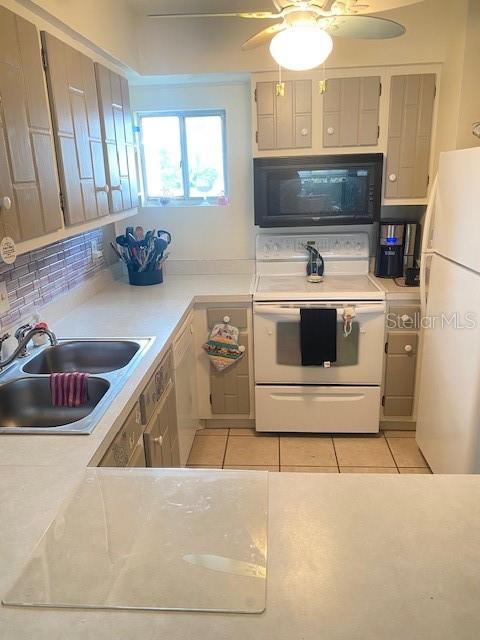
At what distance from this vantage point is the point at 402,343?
9.44 feet

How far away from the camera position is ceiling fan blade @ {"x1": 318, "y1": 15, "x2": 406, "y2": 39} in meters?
1.69

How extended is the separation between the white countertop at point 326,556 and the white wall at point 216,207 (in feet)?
7.28

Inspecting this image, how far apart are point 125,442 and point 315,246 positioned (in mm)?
2122

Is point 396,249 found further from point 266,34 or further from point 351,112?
point 266,34

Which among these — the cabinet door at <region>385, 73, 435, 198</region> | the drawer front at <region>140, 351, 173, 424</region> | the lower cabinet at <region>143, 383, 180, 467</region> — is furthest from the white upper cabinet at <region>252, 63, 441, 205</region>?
the lower cabinet at <region>143, 383, 180, 467</region>

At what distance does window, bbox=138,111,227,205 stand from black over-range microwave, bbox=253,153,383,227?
49 centimetres

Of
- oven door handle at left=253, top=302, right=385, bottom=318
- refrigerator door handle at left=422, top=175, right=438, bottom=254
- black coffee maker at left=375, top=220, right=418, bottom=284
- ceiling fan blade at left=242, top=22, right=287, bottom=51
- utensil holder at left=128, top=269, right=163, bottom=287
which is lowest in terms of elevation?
oven door handle at left=253, top=302, right=385, bottom=318

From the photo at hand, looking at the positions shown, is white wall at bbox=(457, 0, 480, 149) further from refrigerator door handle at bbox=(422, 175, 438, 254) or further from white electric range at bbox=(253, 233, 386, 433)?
white electric range at bbox=(253, 233, 386, 433)

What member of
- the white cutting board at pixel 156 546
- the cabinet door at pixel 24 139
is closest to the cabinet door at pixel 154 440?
the white cutting board at pixel 156 546

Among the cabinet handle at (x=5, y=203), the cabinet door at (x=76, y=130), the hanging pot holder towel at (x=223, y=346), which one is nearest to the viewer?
the cabinet handle at (x=5, y=203)

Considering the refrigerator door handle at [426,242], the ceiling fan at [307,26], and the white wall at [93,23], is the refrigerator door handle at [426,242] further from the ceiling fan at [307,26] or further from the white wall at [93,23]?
the white wall at [93,23]

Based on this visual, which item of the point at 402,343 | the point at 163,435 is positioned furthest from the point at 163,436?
the point at 402,343

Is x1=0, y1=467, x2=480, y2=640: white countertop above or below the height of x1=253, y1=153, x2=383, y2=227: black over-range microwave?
below

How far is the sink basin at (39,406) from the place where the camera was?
1.75 m
